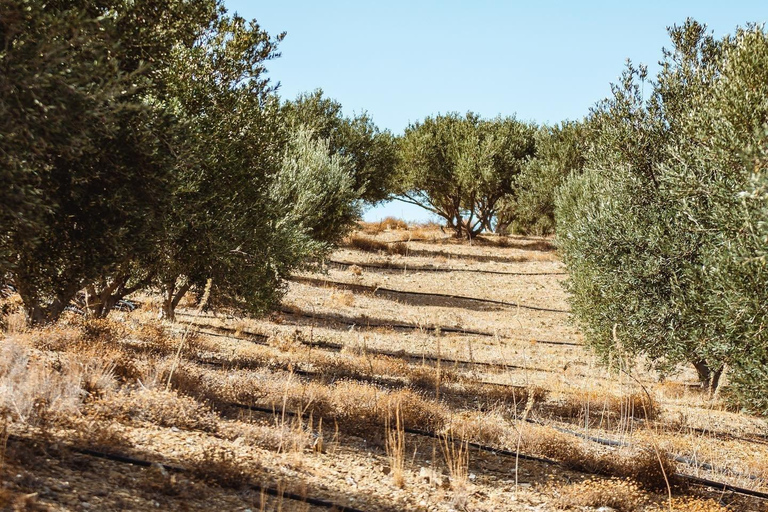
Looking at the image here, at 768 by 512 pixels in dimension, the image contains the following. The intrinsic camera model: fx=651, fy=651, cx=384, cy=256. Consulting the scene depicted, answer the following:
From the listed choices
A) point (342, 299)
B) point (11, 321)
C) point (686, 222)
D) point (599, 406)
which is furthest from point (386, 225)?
point (11, 321)

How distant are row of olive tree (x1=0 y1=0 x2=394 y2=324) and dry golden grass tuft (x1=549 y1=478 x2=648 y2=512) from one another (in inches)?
314

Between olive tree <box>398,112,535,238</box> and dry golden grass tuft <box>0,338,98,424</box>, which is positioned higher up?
olive tree <box>398,112,535,238</box>

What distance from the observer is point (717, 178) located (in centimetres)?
1227

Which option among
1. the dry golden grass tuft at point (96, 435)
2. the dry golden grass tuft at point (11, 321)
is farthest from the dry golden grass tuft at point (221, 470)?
the dry golden grass tuft at point (11, 321)

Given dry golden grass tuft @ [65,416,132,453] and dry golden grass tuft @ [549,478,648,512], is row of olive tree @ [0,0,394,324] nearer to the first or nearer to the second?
dry golden grass tuft @ [65,416,132,453]

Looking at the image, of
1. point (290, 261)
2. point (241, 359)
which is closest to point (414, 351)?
point (290, 261)

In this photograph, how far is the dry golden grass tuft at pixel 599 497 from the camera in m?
9.34

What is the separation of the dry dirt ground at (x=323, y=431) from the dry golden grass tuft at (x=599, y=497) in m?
0.03

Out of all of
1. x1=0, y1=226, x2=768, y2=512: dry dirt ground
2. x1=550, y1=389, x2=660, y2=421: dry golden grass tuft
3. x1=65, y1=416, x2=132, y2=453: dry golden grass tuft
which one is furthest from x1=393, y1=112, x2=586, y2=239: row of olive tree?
Result: x1=65, y1=416, x2=132, y2=453: dry golden grass tuft

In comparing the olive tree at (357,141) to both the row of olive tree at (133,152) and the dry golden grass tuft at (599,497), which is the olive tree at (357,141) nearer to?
the row of olive tree at (133,152)

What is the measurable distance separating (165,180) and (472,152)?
3893 centimetres

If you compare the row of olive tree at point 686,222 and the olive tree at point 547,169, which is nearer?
the row of olive tree at point 686,222

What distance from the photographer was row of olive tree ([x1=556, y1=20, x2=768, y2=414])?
1174 cm

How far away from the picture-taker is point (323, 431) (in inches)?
448
